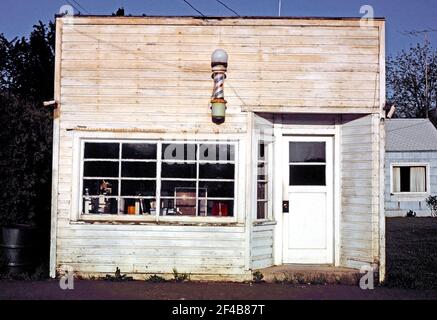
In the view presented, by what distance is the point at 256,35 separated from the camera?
9.45 metres

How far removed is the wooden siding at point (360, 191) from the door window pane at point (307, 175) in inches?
15.7

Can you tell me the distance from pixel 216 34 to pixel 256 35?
0.68m

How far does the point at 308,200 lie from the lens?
33.1ft

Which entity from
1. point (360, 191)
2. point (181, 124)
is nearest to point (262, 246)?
point (360, 191)

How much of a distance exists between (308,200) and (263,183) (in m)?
0.93

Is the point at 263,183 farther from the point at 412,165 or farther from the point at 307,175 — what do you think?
the point at 412,165

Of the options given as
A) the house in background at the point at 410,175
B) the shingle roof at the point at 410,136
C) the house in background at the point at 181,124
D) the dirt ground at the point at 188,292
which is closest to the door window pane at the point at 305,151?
the house in background at the point at 181,124

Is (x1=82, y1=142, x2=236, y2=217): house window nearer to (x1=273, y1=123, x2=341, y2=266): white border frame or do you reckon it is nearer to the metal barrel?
(x1=273, y1=123, x2=341, y2=266): white border frame

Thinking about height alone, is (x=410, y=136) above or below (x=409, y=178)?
above

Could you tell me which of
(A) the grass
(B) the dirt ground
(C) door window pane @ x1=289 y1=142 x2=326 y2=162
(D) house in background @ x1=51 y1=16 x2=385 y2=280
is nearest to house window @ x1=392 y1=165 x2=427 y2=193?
(A) the grass

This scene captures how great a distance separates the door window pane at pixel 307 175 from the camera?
10.1 metres

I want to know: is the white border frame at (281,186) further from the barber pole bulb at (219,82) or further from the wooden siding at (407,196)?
the wooden siding at (407,196)

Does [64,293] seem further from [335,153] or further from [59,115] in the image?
[335,153]
